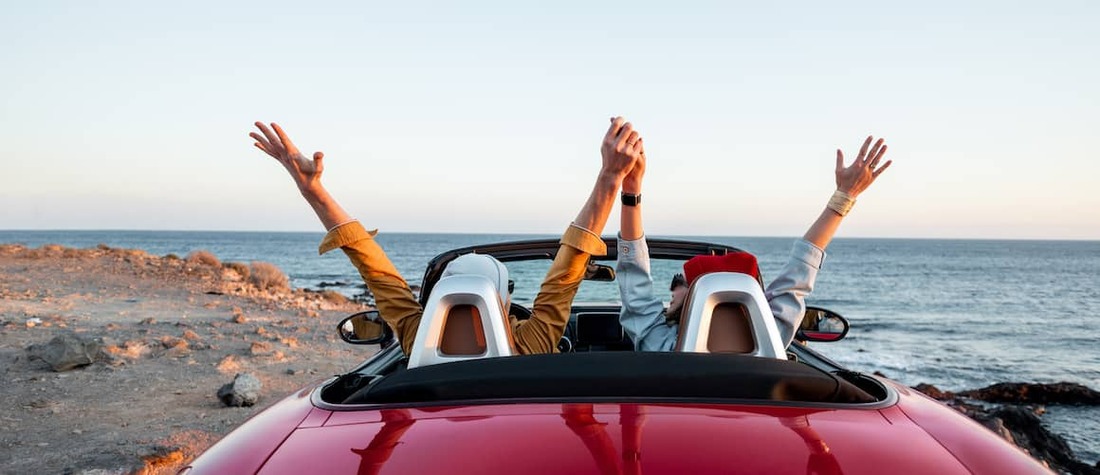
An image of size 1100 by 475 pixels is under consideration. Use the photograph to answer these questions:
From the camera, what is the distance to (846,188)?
3.11 metres

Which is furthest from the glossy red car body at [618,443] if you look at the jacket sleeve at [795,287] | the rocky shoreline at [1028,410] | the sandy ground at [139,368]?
the rocky shoreline at [1028,410]

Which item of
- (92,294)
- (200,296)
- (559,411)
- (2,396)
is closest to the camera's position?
(559,411)

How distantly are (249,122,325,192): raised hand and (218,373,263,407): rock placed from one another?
4.60 metres

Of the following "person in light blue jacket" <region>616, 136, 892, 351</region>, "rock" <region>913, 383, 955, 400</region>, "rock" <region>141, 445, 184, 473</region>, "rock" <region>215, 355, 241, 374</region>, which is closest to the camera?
"person in light blue jacket" <region>616, 136, 892, 351</region>

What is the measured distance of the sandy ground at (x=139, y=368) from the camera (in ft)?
17.6

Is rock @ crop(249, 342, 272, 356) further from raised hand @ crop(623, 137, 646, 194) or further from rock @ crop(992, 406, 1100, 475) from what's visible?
rock @ crop(992, 406, 1100, 475)

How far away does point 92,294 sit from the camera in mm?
15312

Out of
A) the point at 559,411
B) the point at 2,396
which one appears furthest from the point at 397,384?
the point at 2,396

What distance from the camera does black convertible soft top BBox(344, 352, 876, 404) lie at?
5.92ft

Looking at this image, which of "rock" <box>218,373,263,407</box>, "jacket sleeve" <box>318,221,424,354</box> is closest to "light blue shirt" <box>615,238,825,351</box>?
"jacket sleeve" <box>318,221,424,354</box>

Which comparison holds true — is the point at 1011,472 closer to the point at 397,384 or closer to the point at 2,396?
the point at 397,384

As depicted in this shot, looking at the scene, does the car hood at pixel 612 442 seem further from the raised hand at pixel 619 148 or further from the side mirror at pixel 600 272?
the side mirror at pixel 600 272

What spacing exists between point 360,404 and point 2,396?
21.1ft

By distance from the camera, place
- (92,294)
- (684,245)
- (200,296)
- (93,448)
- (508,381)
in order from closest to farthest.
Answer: (508,381)
(684,245)
(93,448)
(92,294)
(200,296)
